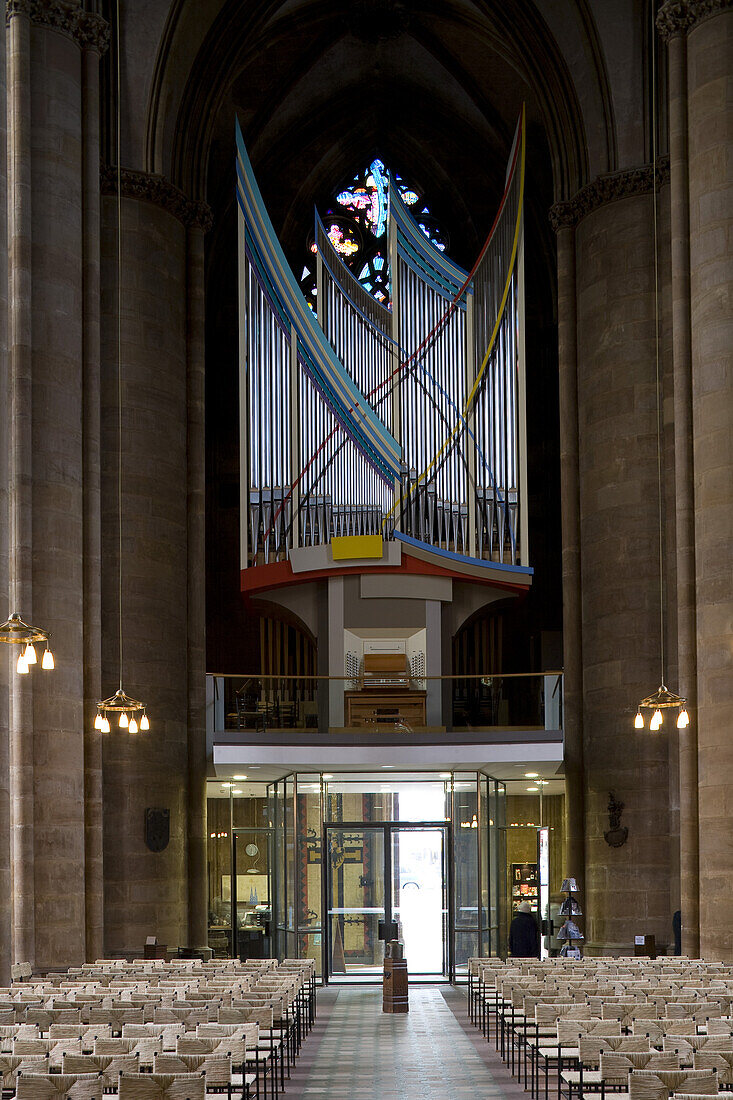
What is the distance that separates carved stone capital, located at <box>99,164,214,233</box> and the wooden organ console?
9.75 meters

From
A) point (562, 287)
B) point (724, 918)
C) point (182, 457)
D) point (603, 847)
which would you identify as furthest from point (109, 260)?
point (724, 918)

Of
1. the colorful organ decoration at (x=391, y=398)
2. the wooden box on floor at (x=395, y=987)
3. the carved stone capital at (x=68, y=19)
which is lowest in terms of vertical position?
the wooden box on floor at (x=395, y=987)

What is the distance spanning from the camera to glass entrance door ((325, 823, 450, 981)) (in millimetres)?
28000

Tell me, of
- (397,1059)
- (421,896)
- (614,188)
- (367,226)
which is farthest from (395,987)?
(367,226)

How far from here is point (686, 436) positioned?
23953mm

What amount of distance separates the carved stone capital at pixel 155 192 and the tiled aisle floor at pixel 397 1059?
50.6 feet

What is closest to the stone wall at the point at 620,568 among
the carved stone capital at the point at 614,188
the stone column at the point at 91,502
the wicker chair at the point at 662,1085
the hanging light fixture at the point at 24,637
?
the carved stone capital at the point at 614,188

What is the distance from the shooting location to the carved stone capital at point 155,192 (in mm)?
28812

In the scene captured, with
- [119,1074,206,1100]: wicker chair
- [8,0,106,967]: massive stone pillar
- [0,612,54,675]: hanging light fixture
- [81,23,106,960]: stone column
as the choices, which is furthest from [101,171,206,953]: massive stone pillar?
[119,1074,206,1100]: wicker chair

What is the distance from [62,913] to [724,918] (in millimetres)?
9600

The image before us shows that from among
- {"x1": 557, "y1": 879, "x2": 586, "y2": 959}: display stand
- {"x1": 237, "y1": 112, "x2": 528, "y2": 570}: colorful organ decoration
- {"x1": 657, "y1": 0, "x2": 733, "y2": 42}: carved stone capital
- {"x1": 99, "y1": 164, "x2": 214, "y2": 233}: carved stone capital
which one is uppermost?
{"x1": 657, "y1": 0, "x2": 733, "y2": 42}: carved stone capital

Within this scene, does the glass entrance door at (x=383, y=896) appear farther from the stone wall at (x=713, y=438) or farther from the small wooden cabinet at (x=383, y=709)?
the stone wall at (x=713, y=438)

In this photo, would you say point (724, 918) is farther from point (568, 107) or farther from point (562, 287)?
point (568, 107)

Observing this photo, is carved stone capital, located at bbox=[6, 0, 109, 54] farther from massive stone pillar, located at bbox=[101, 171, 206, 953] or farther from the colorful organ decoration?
the colorful organ decoration
